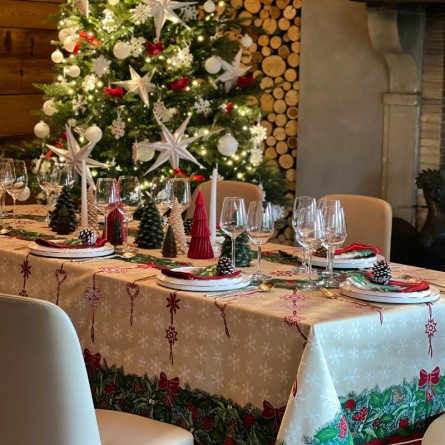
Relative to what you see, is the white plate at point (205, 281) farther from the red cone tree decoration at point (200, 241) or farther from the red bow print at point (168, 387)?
the red cone tree decoration at point (200, 241)

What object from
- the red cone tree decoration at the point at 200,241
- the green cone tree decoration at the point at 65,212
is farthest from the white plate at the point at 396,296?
the green cone tree decoration at the point at 65,212

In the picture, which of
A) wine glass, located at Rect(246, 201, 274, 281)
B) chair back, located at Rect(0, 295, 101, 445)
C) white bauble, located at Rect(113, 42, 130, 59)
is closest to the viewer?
chair back, located at Rect(0, 295, 101, 445)

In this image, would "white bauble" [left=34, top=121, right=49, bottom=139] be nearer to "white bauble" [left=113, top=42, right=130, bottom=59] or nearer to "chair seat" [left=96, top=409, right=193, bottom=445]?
"white bauble" [left=113, top=42, right=130, bottom=59]

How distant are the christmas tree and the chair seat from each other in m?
2.72

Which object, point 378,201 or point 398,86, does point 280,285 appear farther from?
point 398,86

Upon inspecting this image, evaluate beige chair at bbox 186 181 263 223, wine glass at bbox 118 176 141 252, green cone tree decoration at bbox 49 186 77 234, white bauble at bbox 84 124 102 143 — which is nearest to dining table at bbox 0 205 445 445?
wine glass at bbox 118 176 141 252

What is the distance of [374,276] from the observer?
8.21 feet

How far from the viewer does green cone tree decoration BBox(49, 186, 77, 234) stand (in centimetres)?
336

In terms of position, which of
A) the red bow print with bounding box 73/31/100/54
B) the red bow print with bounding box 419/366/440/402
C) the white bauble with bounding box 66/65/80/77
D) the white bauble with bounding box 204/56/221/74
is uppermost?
the red bow print with bounding box 73/31/100/54

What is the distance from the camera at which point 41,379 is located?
1.98 m

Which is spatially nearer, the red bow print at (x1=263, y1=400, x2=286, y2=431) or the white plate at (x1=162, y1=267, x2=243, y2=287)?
the red bow print at (x1=263, y1=400, x2=286, y2=431)

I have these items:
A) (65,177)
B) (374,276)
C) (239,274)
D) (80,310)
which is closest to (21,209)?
(65,177)

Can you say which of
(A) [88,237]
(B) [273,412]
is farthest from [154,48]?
(B) [273,412]

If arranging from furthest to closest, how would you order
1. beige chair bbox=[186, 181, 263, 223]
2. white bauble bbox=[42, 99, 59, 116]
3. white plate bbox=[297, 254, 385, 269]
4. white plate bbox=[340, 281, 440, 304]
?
1. white bauble bbox=[42, 99, 59, 116]
2. beige chair bbox=[186, 181, 263, 223]
3. white plate bbox=[297, 254, 385, 269]
4. white plate bbox=[340, 281, 440, 304]
